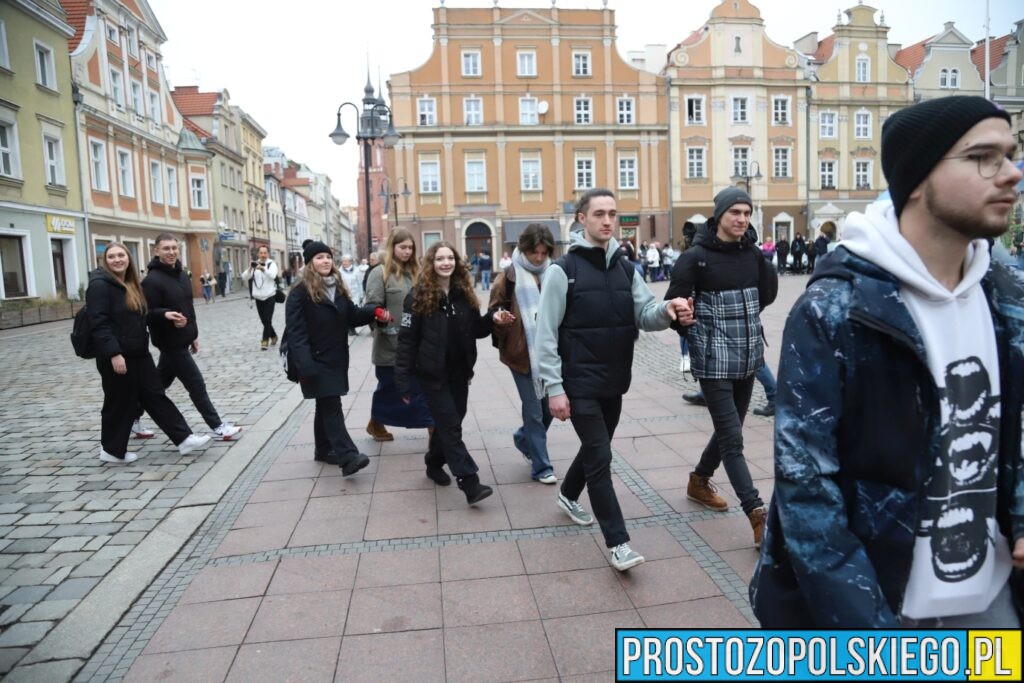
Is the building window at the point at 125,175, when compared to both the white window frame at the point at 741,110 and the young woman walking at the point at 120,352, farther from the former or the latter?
the white window frame at the point at 741,110

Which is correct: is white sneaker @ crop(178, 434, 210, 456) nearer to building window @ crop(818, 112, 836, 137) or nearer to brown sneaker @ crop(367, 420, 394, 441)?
brown sneaker @ crop(367, 420, 394, 441)

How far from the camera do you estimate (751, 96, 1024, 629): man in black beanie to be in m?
1.53

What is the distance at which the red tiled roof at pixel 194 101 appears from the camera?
49.4 metres

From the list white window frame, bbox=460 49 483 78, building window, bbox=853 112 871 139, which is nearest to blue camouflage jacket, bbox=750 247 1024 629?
white window frame, bbox=460 49 483 78

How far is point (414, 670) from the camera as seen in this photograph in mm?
2955

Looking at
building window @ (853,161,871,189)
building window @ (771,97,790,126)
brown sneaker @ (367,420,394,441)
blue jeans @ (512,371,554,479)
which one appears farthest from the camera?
building window @ (853,161,871,189)

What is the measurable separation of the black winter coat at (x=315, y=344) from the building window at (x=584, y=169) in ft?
136

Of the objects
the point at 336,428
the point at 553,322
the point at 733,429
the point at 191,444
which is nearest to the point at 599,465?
the point at 553,322

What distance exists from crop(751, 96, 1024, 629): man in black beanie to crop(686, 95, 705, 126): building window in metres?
47.4

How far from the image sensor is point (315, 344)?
561 cm

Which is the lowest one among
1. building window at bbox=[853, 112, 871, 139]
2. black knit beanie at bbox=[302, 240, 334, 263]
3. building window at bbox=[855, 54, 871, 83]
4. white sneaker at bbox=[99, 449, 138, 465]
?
white sneaker at bbox=[99, 449, 138, 465]

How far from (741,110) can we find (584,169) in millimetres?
10616

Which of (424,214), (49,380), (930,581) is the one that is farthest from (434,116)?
(930,581)

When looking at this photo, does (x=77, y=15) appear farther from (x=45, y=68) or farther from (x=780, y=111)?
(x=780, y=111)
